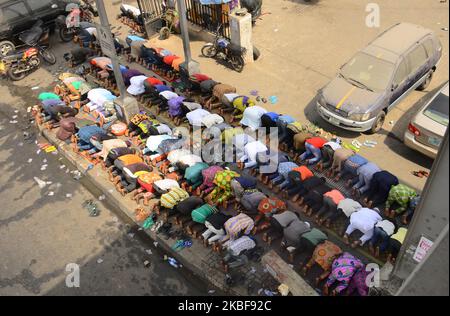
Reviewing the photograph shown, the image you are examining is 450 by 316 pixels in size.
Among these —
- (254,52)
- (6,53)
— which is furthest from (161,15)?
(6,53)

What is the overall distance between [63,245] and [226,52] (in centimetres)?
854

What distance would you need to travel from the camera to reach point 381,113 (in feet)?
38.1

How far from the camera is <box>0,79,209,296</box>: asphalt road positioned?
29.4ft

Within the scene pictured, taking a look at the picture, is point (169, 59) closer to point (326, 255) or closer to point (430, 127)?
point (430, 127)

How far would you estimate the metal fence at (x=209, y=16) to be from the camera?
15.7 meters

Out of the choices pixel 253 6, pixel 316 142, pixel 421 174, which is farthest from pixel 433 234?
pixel 253 6

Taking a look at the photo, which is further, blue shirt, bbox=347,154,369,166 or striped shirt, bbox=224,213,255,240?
blue shirt, bbox=347,154,369,166

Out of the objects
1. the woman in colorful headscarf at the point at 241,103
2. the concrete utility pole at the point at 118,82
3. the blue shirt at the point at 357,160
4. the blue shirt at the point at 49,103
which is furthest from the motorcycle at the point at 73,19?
the blue shirt at the point at 357,160

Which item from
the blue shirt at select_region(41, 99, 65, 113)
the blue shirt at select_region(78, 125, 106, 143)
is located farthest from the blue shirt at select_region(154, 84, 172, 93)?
the blue shirt at select_region(41, 99, 65, 113)

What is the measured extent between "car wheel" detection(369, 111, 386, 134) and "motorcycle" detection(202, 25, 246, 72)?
5.10 meters

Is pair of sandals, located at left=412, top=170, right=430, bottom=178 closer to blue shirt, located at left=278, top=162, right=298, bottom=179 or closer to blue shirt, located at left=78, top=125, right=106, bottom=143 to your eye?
blue shirt, located at left=278, top=162, right=298, bottom=179

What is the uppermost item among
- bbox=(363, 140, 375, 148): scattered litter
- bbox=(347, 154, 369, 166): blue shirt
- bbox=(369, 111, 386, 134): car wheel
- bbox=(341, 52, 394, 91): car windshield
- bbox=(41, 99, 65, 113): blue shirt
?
bbox=(341, 52, 394, 91): car windshield

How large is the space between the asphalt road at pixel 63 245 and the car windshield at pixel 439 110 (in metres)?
6.80

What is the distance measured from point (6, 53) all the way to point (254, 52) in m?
8.96
